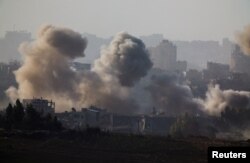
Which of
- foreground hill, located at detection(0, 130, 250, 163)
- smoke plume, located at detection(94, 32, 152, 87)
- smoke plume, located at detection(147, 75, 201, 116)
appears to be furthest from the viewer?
smoke plume, located at detection(147, 75, 201, 116)

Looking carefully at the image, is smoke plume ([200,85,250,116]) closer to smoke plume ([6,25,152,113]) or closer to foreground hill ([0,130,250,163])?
smoke plume ([6,25,152,113])

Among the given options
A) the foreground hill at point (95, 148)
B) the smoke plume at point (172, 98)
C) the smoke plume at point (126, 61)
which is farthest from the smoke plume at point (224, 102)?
the foreground hill at point (95, 148)

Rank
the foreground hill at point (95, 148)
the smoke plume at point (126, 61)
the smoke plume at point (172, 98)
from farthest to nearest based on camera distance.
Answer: the smoke plume at point (172, 98) < the smoke plume at point (126, 61) < the foreground hill at point (95, 148)

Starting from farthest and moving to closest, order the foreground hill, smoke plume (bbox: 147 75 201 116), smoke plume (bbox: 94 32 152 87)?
smoke plume (bbox: 147 75 201 116)
smoke plume (bbox: 94 32 152 87)
the foreground hill

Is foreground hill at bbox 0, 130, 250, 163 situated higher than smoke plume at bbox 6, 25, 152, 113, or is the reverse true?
smoke plume at bbox 6, 25, 152, 113

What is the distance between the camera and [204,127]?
11256 centimetres

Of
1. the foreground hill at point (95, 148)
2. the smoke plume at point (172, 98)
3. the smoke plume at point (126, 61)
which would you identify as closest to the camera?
the foreground hill at point (95, 148)

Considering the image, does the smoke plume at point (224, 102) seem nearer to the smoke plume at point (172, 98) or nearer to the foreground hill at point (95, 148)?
the smoke plume at point (172, 98)

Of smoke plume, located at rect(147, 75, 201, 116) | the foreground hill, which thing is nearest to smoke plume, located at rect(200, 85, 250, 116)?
smoke plume, located at rect(147, 75, 201, 116)

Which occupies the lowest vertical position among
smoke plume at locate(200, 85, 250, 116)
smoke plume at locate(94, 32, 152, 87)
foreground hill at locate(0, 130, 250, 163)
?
foreground hill at locate(0, 130, 250, 163)

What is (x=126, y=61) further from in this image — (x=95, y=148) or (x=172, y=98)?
(x=95, y=148)

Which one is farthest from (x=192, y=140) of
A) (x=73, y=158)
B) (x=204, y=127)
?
(x=204, y=127)

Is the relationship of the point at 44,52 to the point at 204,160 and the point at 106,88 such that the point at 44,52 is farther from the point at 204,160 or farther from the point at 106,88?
the point at 204,160

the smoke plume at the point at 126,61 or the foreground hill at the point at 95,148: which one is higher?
the smoke plume at the point at 126,61
